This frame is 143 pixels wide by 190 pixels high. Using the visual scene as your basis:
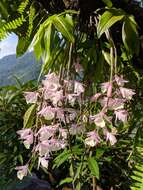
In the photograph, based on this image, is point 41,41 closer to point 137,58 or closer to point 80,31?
point 80,31

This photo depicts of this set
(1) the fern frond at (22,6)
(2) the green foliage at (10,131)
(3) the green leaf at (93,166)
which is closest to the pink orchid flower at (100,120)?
(1) the fern frond at (22,6)

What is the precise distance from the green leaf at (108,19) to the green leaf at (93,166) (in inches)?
41.4

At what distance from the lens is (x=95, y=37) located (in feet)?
4.00

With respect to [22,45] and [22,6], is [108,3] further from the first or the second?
[22,45]

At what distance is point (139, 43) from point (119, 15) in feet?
0.23

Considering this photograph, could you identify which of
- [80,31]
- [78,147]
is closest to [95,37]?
[80,31]

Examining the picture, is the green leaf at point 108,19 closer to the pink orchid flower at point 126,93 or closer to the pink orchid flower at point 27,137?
the pink orchid flower at point 126,93

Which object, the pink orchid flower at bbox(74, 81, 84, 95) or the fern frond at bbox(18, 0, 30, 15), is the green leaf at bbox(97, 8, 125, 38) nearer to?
the pink orchid flower at bbox(74, 81, 84, 95)

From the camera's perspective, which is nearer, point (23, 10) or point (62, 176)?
point (23, 10)

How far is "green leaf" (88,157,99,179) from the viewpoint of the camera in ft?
6.88

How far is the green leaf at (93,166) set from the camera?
2.10 meters

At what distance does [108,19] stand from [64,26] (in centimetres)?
9

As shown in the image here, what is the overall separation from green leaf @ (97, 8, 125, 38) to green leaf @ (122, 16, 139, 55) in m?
0.02

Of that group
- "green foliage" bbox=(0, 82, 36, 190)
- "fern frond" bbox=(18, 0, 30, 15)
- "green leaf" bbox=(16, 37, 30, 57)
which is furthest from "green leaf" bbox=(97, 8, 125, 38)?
"green foliage" bbox=(0, 82, 36, 190)
